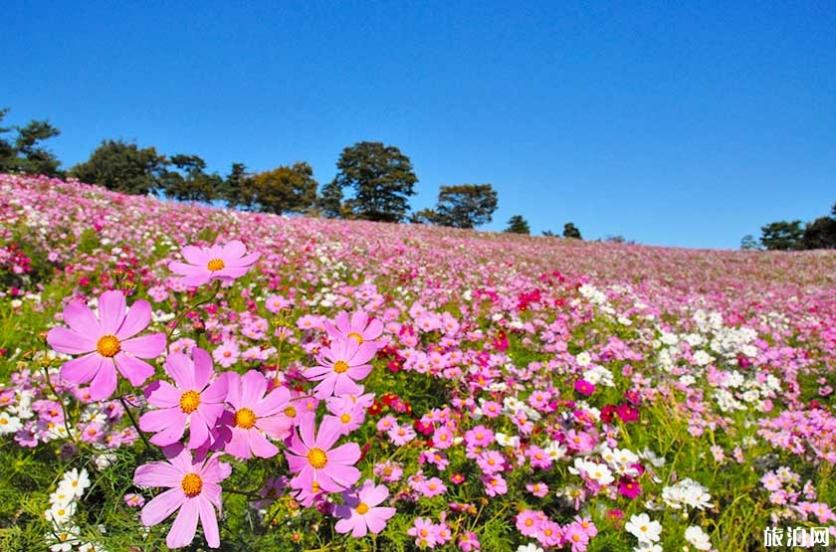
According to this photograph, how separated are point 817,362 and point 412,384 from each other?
14.5 ft

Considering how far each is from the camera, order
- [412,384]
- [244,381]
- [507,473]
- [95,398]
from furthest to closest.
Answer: [412,384] < [507,473] < [244,381] < [95,398]

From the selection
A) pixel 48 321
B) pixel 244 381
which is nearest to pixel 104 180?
pixel 48 321

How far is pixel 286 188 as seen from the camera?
194ft

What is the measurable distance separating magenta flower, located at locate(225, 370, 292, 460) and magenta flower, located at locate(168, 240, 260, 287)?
208 millimetres

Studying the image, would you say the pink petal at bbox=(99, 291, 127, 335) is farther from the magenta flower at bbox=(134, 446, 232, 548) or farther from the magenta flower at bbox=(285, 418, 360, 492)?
the magenta flower at bbox=(285, 418, 360, 492)

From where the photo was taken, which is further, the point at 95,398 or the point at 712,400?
the point at 712,400

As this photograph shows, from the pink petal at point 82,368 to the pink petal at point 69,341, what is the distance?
15 millimetres

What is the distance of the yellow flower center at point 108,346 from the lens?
844 mm

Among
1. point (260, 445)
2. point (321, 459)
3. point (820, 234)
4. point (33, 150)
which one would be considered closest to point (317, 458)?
point (321, 459)

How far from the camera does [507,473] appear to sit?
7.29 ft

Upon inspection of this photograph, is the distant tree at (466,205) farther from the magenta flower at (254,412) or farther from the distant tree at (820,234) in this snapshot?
the magenta flower at (254,412)

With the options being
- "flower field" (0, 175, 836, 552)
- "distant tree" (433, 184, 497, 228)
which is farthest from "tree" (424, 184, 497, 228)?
"flower field" (0, 175, 836, 552)

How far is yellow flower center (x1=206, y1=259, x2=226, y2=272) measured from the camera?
1.00m

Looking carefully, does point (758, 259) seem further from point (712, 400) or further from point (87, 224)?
point (87, 224)
